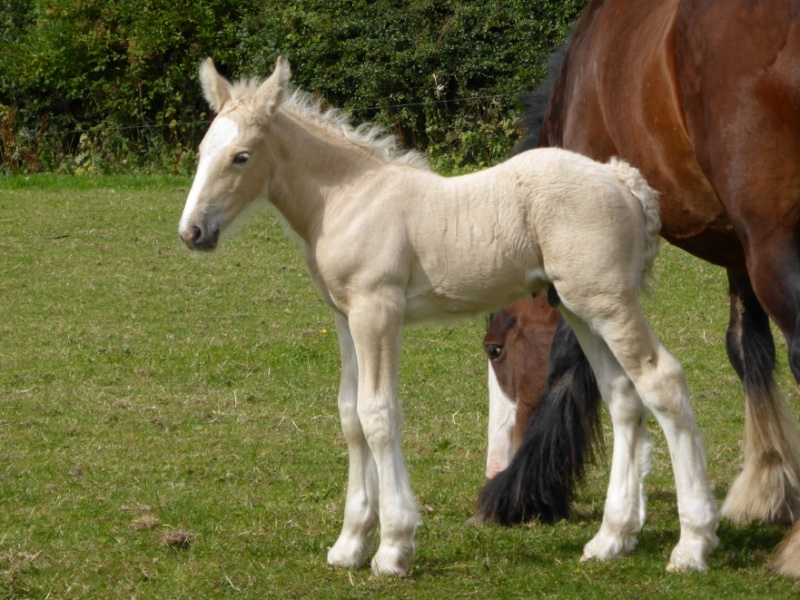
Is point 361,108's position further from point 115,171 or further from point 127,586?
point 127,586

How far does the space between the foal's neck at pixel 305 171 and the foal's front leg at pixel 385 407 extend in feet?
1.34

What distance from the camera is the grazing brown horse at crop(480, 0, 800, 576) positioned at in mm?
3949

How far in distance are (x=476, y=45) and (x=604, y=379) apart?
13.4 m

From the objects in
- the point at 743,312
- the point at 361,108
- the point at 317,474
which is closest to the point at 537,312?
the point at 743,312

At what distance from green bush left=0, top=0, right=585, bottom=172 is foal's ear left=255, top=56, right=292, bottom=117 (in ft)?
39.1

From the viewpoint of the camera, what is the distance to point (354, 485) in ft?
14.3

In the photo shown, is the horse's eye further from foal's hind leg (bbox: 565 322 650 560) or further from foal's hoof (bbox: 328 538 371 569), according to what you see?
foal's hoof (bbox: 328 538 371 569)

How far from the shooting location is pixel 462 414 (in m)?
7.12

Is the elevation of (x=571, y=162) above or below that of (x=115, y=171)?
above

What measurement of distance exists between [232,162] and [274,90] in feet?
0.92

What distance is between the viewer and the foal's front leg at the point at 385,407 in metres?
4.05

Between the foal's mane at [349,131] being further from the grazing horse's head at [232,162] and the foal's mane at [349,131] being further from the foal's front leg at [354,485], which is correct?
the foal's front leg at [354,485]

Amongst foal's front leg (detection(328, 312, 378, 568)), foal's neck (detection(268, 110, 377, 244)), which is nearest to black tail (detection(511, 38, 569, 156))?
foal's neck (detection(268, 110, 377, 244))

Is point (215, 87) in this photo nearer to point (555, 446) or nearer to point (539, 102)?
point (555, 446)
